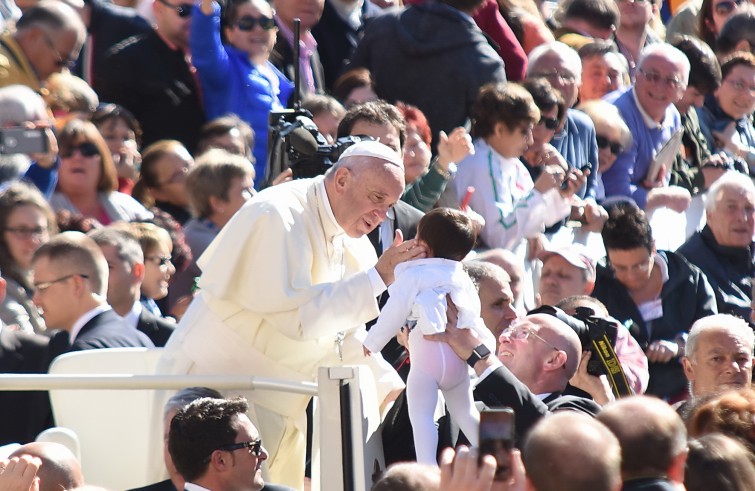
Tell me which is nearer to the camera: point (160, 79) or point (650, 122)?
point (160, 79)

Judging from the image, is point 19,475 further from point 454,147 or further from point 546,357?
point 454,147

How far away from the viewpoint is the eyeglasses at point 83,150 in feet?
26.5

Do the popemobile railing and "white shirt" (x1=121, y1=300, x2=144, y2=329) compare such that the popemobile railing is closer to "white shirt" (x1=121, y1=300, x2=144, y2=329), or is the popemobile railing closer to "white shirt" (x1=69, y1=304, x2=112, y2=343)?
"white shirt" (x1=69, y1=304, x2=112, y2=343)

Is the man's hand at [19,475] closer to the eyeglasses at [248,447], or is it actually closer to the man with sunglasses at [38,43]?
the eyeglasses at [248,447]

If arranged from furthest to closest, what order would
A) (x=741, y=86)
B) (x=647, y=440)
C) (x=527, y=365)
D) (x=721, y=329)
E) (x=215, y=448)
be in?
(x=741, y=86) → (x=721, y=329) → (x=527, y=365) → (x=215, y=448) → (x=647, y=440)

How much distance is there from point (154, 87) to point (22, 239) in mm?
1764

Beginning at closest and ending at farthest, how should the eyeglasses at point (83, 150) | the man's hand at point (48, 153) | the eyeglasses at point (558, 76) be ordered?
the man's hand at point (48, 153)
the eyeglasses at point (83, 150)
the eyeglasses at point (558, 76)

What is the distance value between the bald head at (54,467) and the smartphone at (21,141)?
191 cm

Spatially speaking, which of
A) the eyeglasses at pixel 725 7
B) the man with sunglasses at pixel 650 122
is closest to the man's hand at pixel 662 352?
the man with sunglasses at pixel 650 122

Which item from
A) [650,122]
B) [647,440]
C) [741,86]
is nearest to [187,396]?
[647,440]

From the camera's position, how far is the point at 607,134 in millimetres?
9906

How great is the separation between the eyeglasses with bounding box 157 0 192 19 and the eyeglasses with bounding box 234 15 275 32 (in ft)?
0.95

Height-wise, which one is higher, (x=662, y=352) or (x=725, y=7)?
(x=662, y=352)

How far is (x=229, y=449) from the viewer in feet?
18.6
